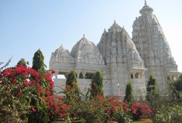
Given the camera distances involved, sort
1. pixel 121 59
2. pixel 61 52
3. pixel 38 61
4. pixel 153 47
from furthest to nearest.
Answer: pixel 153 47, pixel 121 59, pixel 61 52, pixel 38 61

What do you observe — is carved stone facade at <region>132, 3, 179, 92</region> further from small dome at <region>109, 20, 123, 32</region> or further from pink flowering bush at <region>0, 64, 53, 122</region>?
pink flowering bush at <region>0, 64, 53, 122</region>

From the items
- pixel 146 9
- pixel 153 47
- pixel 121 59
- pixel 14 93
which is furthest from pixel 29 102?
pixel 146 9

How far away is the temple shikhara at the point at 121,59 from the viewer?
1251 inches

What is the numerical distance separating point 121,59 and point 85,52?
6.86m

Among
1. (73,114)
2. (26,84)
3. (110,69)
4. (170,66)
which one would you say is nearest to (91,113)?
(73,114)

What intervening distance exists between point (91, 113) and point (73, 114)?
1.49m

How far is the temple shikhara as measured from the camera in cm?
3177

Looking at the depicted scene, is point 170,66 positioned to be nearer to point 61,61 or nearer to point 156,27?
point 156,27

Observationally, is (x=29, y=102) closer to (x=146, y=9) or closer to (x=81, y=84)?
(x=81, y=84)

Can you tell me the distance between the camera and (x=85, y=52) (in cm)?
3325

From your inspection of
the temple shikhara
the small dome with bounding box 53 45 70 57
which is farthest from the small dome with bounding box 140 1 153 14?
the small dome with bounding box 53 45 70 57

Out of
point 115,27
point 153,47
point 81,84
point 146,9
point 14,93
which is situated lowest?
point 81,84

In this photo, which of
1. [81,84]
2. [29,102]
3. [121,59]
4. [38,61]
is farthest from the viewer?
[121,59]

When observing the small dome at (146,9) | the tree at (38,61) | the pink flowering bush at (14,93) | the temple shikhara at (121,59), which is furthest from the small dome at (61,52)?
the small dome at (146,9)
